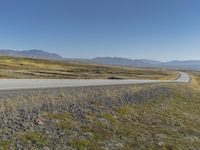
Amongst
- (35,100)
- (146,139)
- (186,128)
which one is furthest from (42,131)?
(186,128)

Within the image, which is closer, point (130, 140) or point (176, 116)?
point (130, 140)

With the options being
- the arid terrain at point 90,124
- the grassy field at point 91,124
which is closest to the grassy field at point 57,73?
the arid terrain at point 90,124

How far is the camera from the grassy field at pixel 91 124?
43.6ft

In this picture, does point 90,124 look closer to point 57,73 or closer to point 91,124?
point 91,124

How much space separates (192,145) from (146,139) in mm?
2956

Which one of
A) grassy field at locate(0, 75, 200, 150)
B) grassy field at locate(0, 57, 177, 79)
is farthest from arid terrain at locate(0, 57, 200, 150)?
grassy field at locate(0, 57, 177, 79)

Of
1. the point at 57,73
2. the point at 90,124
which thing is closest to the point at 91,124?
the point at 90,124

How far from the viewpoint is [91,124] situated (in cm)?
1647

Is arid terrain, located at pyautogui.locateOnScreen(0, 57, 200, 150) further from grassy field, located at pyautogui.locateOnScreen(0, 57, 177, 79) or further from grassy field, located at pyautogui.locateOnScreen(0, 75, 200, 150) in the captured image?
grassy field, located at pyautogui.locateOnScreen(0, 57, 177, 79)

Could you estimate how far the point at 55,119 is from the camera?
15531mm

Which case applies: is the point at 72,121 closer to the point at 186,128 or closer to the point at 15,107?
the point at 15,107

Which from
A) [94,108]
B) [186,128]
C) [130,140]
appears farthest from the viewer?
[186,128]

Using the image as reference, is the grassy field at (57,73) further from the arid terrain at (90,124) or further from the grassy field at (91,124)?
the grassy field at (91,124)

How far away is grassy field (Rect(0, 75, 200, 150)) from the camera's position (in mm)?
13281
